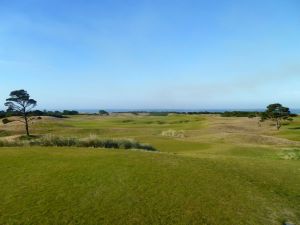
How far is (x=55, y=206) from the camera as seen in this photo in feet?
33.4

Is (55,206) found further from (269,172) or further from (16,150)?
(269,172)

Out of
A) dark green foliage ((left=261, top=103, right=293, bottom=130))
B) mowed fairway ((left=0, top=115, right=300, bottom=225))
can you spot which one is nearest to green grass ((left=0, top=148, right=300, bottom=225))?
mowed fairway ((left=0, top=115, right=300, bottom=225))

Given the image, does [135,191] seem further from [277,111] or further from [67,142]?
[277,111]

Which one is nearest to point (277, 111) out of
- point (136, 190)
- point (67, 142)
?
point (67, 142)

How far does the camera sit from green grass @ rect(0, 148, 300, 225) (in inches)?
388

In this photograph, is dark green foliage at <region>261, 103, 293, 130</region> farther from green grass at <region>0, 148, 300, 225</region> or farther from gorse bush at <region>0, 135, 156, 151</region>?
green grass at <region>0, 148, 300, 225</region>

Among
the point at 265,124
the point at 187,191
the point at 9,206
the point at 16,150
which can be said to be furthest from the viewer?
the point at 265,124

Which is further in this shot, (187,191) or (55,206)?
(187,191)

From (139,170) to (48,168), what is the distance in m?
3.97

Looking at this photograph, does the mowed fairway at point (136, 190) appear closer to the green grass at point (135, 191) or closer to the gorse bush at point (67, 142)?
the green grass at point (135, 191)

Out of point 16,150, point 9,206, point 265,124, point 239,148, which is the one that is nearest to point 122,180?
point 9,206

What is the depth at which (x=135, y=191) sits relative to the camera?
37.6ft

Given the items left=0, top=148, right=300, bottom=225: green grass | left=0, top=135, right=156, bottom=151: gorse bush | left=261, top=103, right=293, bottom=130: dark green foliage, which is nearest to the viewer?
left=0, top=148, right=300, bottom=225: green grass

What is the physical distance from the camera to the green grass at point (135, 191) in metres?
9.84
